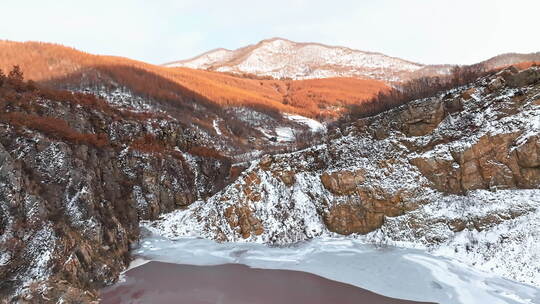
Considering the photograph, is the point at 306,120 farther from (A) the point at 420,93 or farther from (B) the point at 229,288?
(B) the point at 229,288

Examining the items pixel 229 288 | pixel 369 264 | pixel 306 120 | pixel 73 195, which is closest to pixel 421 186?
pixel 369 264

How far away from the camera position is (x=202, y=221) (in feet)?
81.0

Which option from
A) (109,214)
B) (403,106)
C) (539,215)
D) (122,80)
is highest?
(122,80)

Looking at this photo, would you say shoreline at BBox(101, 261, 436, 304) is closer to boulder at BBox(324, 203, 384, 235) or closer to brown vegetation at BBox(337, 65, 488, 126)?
boulder at BBox(324, 203, 384, 235)

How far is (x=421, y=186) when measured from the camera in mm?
20000

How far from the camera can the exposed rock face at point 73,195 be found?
13.8 meters

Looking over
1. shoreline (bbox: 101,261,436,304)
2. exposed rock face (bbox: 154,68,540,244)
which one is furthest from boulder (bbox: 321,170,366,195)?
shoreline (bbox: 101,261,436,304)

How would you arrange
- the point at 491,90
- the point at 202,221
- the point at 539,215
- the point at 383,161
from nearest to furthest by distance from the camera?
1. the point at 539,215
2. the point at 491,90
3. the point at 383,161
4. the point at 202,221

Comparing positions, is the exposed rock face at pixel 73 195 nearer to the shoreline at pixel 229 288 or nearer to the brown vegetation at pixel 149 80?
the shoreline at pixel 229 288

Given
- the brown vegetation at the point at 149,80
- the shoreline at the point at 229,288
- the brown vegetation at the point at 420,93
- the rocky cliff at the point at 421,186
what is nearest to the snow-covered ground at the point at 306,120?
the brown vegetation at the point at 149,80

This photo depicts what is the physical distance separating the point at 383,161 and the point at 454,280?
9.71m

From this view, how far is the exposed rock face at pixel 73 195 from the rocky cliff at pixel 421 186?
4.12 metres

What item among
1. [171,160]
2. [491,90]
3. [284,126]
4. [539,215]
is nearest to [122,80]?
[284,126]

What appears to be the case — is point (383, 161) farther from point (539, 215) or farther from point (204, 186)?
point (204, 186)
